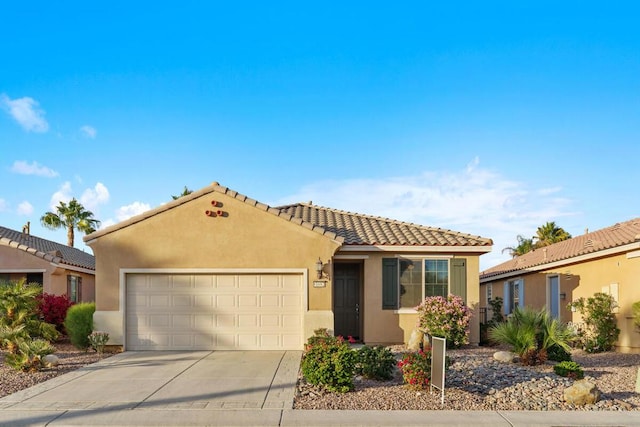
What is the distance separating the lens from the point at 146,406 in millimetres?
9008

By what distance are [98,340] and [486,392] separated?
31.8ft

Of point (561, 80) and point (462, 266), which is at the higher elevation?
point (561, 80)

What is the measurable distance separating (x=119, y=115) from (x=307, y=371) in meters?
10.4

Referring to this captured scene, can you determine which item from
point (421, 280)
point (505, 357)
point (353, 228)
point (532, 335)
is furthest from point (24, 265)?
point (532, 335)

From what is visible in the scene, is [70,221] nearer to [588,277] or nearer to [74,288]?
[74,288]

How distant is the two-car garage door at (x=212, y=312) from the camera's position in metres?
15.2

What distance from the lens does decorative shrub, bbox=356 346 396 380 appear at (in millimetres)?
10617

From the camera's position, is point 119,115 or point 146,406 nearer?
point 146,406

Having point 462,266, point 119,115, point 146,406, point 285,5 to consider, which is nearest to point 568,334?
point 462,266

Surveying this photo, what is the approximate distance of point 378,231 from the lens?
17562 mm

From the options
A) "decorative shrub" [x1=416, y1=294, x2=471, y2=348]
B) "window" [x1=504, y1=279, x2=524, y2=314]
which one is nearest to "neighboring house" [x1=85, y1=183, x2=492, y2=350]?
"decorative shrub" [x1=416, y1=294, x2=471, y2=348]

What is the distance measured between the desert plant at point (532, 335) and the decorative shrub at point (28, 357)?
32.7ft

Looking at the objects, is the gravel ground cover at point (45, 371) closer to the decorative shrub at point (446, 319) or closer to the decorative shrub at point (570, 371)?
the decorative shrub at point (446, 319)

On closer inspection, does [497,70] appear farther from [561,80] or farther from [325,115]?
[325,115]
